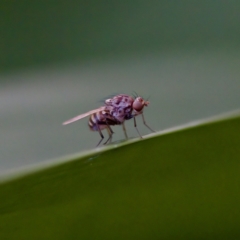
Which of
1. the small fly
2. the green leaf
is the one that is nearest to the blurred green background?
the small fly

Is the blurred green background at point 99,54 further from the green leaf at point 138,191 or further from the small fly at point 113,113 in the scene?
the green leaf at point 138,191

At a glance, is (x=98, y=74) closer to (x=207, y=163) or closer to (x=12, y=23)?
(x=12, y=23)

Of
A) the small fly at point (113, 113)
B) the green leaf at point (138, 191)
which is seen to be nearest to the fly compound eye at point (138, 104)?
the small fly at point (113, 113)

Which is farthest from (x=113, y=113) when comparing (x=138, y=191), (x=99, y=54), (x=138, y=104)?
(x=138, y=191)

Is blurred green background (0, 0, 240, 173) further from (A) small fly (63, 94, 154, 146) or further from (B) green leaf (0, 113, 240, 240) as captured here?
(B) green leaf (0, 113, 240, 240)

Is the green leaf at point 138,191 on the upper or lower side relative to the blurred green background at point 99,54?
lower
